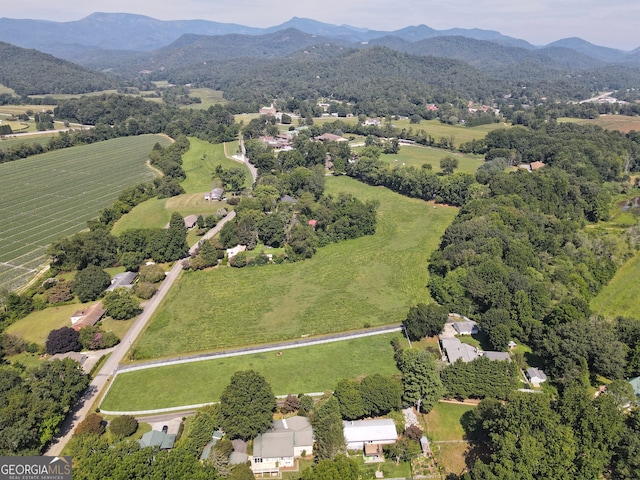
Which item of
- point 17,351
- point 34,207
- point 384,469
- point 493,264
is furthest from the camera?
point 34,207

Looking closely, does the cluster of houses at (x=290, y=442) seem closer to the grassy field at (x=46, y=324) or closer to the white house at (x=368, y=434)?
the white house at (x=368, y=434)

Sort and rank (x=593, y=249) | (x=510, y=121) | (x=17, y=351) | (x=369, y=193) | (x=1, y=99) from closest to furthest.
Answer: (x=17, y=351) → (x=593, y=249) → (x=369, y=193) → (x=510, y=121) → (x=1, y=99)

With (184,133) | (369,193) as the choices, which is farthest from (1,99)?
Result: (369,193)

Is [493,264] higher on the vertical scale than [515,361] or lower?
higher

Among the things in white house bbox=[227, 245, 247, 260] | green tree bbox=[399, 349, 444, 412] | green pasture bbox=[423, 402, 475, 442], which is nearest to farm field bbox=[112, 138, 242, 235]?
white house bbox=[227, 245, 247, 260]

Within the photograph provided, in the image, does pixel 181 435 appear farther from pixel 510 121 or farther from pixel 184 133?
pixel 510 121

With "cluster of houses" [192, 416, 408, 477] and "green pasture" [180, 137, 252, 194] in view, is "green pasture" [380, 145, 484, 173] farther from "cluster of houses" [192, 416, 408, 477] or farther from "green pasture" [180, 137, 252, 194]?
"cluster of houses" [192, 416, 408, 477]

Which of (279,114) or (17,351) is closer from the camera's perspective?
(17,351)
